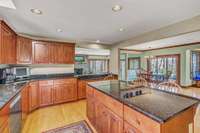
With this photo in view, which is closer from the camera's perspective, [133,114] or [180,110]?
[180,110]

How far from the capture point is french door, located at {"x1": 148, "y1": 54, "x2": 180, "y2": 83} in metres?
6.98

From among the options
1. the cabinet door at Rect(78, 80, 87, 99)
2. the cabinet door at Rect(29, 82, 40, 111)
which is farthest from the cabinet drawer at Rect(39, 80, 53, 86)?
the cabinet door at Rect(78, 80, 87, 99)

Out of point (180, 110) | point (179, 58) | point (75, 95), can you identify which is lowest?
point (75, 95)

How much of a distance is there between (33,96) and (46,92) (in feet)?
1.45

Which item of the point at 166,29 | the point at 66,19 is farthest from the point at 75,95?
the point at 166,29

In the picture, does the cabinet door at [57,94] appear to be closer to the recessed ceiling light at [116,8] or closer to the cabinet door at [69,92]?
the cabinet door at [69,92]

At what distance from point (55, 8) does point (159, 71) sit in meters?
7.84

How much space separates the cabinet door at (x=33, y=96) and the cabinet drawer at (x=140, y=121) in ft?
9.97

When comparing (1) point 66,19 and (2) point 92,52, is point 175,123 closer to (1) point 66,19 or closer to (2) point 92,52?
(1) point 66,19

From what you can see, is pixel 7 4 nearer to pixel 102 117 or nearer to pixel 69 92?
pixel 102 117

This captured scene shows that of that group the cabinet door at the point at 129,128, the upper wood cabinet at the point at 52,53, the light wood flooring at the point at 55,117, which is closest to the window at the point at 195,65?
the light wood flooring at the point at 55,117

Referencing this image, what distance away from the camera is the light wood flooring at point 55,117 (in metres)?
2.69

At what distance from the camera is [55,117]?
3.19 metres

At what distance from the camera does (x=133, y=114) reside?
1.38 m
